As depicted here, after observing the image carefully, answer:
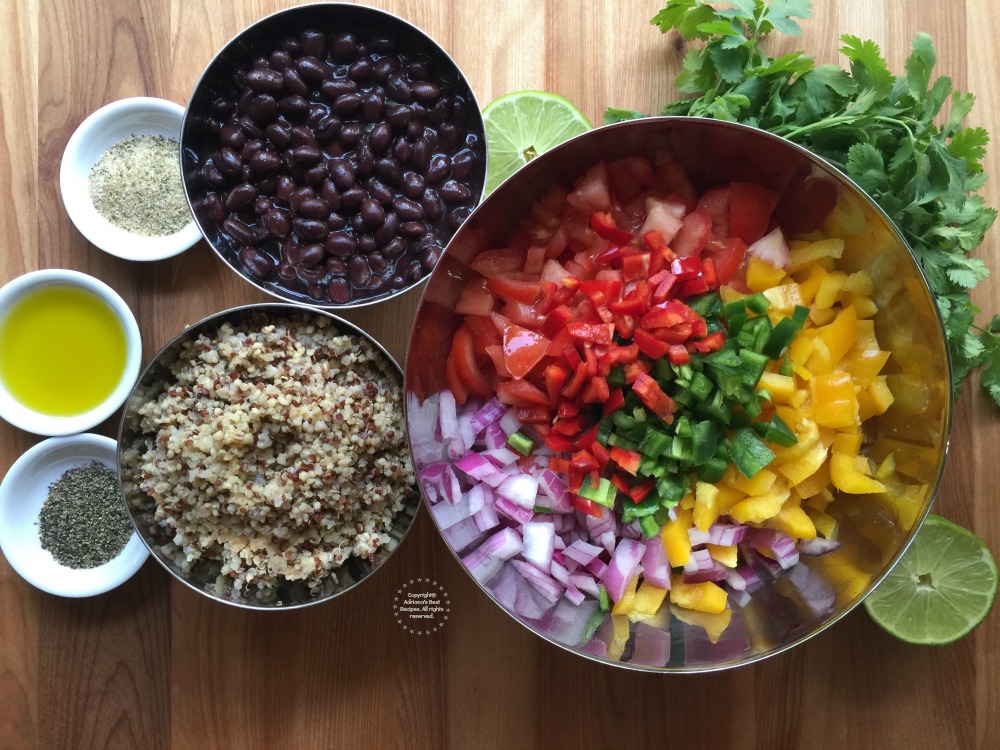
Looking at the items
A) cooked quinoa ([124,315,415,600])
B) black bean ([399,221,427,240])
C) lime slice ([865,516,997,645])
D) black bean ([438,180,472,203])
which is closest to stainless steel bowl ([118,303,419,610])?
cooked quinoa ([124,315,415,600])

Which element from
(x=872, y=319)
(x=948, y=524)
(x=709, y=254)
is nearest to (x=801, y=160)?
(x=709, y=254)

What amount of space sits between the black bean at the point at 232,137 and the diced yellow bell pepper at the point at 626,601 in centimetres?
121

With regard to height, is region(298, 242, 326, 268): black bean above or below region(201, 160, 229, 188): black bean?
below

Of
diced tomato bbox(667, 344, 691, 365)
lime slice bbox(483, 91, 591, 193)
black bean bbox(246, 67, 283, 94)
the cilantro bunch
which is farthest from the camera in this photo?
lime slice bbox(483, 91, 591, 193)

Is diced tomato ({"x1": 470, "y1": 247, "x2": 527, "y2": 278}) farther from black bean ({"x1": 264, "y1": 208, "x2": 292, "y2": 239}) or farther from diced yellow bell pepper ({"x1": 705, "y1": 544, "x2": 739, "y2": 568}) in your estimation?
diced yellow bell pepper ({"x1": 705, "y1": 544, "x2": 739, "y2": 568})

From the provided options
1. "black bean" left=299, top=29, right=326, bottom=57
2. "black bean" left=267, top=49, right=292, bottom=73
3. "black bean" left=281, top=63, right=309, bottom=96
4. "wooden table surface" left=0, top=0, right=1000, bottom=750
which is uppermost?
"black bean" left=299, top=29, right=326, bottom=57

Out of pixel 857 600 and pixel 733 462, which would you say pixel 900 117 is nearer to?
pixel 733 462

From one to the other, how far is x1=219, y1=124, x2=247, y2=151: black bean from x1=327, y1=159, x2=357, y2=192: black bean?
19 cm

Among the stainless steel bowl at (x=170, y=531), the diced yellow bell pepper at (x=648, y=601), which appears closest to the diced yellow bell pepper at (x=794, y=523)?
the diced yellow bell pepper at (x=648, y=601)

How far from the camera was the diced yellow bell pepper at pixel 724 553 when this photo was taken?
1437 mm

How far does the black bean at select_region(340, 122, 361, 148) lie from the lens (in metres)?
1.59

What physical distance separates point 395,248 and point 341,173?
7.4 inches

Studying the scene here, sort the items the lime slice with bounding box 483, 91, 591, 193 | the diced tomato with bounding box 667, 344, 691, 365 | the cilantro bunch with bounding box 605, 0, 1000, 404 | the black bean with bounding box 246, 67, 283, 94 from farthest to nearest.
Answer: the lime slice with bounding box 483, 91, 591, 193
the black bean with bounding box 246, 67, 283, 94
the cilantro bunch with bounding box 605, 0, 1000, 404
the diced tomato with bounding box 667, 344, 691, 365

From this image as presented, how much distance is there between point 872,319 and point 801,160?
0.34 m
